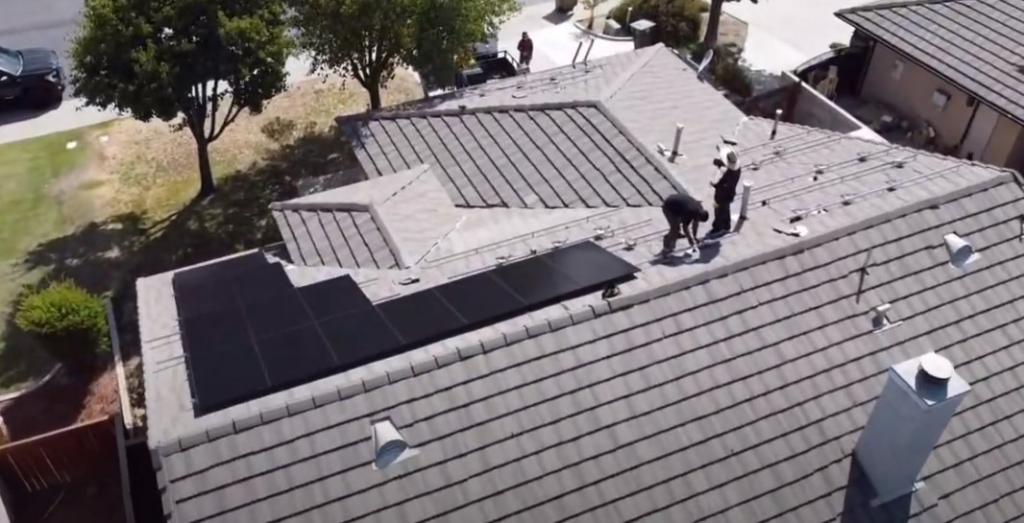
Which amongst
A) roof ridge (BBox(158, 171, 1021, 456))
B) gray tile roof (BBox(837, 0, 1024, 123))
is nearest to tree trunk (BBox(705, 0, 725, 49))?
gray tile roof (BBox(837, 0, 1024, 123))

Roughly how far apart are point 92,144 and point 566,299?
1994 centimetres

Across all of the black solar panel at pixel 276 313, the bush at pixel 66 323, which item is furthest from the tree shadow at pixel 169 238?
the black solar panel at pixel 276 313

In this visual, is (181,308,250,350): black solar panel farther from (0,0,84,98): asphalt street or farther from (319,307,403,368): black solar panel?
(0,0,84,98): asphalt street

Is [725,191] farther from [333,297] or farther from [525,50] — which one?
[525,50]

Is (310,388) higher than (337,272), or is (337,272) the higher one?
(310,388)

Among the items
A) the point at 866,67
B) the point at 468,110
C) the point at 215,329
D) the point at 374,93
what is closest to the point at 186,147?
the point at 374,93

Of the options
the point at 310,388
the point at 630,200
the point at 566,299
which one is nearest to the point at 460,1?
the point at 630,200

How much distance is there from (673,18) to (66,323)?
22.5m

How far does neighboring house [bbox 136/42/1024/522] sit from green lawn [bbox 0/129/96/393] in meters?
6.78

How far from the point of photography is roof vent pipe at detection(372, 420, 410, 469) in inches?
429

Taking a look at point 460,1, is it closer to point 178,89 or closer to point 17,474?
point 178,89

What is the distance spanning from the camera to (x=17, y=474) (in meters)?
16.6

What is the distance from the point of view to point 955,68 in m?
23.2

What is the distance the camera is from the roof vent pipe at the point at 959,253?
13.5 m
